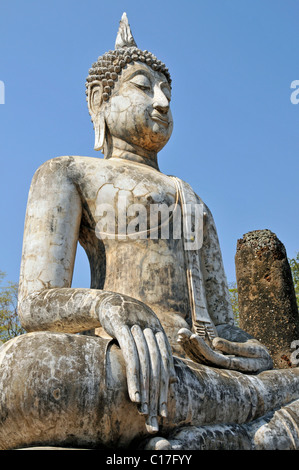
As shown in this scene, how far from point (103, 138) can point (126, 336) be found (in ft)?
8.37

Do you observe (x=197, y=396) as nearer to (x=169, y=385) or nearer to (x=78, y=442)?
(x=169, y=385)

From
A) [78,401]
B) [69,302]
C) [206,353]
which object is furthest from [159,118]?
[78,401]

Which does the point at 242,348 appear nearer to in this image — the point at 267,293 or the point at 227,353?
the point at 227,353

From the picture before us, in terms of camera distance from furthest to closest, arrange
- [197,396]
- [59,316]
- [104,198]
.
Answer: [104,198]
[59,316]
[197,396]

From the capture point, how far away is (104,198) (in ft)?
17.3

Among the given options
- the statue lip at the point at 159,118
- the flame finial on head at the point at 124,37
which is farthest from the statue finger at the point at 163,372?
the flame finial on head at the point at 124,37

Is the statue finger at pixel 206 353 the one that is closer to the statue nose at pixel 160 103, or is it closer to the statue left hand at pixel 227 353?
the statue left hand at pixel 227 353

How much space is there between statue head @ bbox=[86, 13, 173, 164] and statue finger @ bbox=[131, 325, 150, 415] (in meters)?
2.38

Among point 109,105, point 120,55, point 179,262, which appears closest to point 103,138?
point 109,105

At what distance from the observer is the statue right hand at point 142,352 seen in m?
3.69

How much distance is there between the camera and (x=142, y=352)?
3820mm

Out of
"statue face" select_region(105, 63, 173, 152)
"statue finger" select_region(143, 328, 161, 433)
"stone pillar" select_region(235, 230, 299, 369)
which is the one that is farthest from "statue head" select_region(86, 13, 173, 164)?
"stone pillar" select_region(235, 230, 299, 369)

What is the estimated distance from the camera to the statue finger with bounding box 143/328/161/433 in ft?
12.1

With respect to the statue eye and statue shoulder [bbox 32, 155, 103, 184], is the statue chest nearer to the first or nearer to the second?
statue shoulder [bbox 32, 155, 103, 184]
